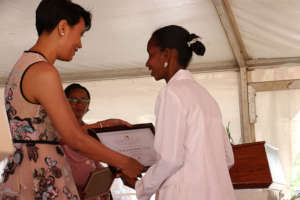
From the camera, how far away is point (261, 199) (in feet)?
16.8

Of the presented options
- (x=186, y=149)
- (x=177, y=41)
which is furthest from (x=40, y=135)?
(x=177, y=41)

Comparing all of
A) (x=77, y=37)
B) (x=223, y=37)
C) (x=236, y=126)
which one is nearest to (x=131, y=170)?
(x=77, y=37)

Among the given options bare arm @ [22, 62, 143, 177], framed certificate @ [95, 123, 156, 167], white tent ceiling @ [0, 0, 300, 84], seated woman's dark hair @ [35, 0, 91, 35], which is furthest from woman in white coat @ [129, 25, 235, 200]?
white tent ceiling @ [0, 0, 300, 84]

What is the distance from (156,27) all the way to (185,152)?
3.65 m

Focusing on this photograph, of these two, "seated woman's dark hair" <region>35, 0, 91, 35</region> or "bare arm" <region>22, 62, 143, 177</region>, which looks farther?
"seated woman's dark hair" <region>35, 0, 91, 35</region>

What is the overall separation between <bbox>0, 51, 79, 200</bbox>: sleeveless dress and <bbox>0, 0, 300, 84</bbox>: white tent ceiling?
129 inches

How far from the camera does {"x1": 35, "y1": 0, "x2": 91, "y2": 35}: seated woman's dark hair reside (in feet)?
5.82

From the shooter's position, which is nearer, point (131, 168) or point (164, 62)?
point (131, 168)

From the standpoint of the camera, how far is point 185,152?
2.02 meters

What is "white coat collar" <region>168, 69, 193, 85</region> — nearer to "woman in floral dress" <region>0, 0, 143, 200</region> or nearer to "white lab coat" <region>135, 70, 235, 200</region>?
"white lab coat" <region>135, 70, 235, 200</region>

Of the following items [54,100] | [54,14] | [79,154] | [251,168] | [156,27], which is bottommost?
[251,168]

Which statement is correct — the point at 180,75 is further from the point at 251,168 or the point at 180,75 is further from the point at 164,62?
the point at 251,168

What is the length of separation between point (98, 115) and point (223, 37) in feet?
7.01

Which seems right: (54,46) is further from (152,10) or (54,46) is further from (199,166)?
(152,10)
